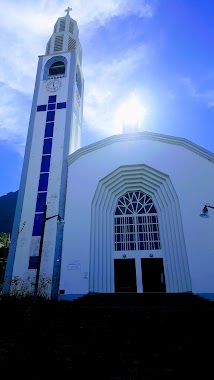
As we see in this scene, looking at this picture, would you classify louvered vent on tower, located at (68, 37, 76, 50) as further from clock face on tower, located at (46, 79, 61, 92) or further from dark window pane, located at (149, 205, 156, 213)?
dark window pane, located at (149, 205, 156, 213)

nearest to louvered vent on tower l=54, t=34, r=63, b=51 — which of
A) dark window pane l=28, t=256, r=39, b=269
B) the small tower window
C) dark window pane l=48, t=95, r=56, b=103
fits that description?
the small tower window

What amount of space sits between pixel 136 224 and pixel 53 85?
596 inches

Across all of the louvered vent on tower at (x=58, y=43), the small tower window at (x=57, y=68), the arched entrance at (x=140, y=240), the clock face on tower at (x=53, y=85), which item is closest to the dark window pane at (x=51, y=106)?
the clock face on tower at (x=53, y=85)

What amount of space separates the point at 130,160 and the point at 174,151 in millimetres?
3235

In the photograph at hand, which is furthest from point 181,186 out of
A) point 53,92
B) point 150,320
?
point 53,92

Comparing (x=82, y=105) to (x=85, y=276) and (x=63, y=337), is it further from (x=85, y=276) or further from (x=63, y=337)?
(x=63, y=337)

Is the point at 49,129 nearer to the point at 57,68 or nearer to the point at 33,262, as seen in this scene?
the point at 57,68

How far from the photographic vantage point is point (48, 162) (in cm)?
1959

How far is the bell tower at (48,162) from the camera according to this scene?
53.3 feet

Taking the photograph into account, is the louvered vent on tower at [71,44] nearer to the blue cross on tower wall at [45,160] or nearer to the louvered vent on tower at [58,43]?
the louvered vent on tower at [58,43]

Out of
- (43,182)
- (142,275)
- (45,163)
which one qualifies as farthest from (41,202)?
(142,275)

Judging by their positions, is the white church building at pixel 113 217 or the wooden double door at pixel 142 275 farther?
the wooden double door at pixel 142 275

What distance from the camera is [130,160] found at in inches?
719

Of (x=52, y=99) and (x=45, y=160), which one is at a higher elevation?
(x=52, y=99)
